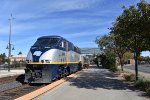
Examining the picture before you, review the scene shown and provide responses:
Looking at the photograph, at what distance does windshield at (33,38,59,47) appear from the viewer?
25.2 m

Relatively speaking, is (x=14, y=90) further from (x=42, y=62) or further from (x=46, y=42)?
(x=46, y=42)

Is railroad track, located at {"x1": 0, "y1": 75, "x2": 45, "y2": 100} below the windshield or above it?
below

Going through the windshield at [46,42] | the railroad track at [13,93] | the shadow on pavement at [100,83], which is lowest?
the railroad track at [13,93]

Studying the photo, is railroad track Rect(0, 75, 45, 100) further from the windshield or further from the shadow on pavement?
the windshield

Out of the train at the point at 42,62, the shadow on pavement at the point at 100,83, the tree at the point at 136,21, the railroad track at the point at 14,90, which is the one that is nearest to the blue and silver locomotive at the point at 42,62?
the train at the point at 42,62

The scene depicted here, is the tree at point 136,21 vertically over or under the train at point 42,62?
over

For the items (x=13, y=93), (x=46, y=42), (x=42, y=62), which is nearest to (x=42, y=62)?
(x=42, y=62)

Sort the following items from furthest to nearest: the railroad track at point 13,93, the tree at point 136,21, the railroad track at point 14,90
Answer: the tree at point 136,21 → the railroad track at point 14,90 → the railroad track at point 13,93

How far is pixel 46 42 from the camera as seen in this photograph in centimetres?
2564

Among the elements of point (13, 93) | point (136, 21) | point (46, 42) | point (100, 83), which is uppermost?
point (136, 21)

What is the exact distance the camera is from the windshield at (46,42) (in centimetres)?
2522

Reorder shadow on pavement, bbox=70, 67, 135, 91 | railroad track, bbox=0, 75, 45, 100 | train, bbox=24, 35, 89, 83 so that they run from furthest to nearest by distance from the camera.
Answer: train, bbox=24, 35, 89, 83 < shadow on pavement, bbox=70, 67, 135, 91 < railroad track, bbox=0, 75, 45, 100

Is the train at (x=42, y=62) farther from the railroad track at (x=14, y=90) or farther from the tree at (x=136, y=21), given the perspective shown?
the tree at (x=136, y=21)

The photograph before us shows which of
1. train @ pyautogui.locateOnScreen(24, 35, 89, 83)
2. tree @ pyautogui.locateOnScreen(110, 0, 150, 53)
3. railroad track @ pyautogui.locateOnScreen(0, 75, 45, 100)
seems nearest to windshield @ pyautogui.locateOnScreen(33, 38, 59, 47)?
train @ pyautogui.locateOnScreen(24, 35, 89, 83)
